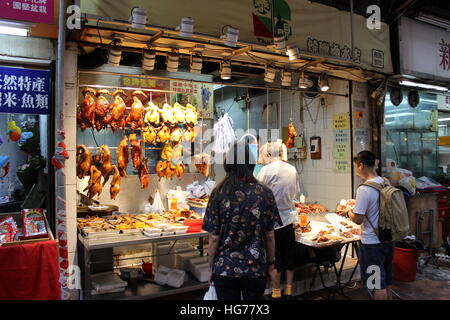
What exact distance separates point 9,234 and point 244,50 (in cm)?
360

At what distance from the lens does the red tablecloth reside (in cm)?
337

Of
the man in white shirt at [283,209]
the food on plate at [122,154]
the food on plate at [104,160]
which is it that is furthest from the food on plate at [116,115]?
the man in white shirt at [283,209]

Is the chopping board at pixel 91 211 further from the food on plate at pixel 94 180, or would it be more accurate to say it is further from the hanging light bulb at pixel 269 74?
the hanging light bulb at pixel 269 74

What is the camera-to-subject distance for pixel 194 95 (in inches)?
278

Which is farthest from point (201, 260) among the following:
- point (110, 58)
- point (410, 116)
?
point (410, 116)

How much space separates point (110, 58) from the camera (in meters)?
4.34

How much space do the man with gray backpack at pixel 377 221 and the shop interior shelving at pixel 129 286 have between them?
2105mm

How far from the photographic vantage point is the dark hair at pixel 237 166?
2.92 meters

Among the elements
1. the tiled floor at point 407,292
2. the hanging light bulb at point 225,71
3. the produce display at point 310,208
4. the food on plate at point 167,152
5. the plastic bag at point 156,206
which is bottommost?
the tiled floor at point 407,292

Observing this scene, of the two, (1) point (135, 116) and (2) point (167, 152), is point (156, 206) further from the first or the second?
(1) point (135, 116)

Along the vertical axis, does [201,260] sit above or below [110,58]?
below

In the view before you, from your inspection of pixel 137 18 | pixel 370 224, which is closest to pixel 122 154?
pixel 137 18

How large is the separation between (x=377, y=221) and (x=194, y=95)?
433 cm
